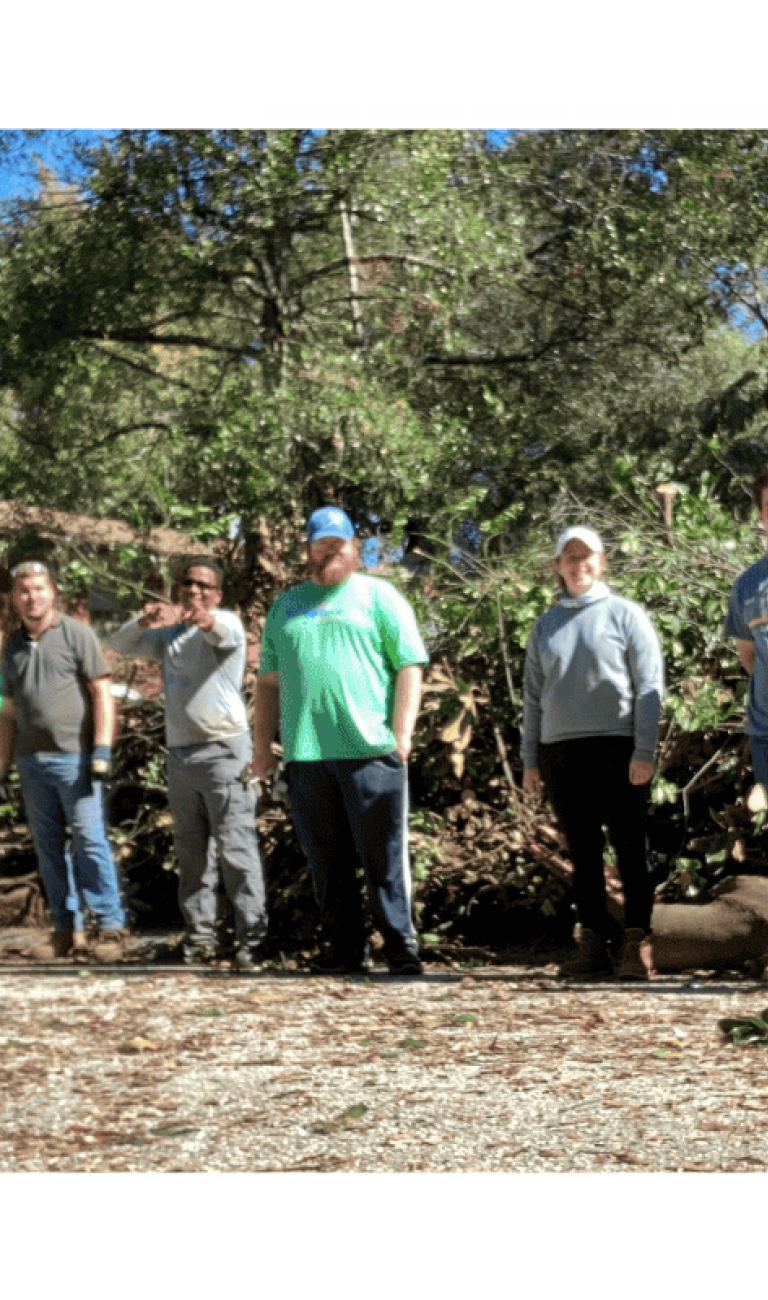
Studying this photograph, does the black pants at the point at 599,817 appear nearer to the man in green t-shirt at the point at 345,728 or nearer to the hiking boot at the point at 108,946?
the man in green t-shirt at the point at 345,728

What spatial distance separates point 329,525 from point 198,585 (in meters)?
0.44

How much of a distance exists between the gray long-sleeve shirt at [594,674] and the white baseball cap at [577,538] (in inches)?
5.9

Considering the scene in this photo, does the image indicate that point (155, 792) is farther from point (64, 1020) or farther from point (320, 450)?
point (320, 450)

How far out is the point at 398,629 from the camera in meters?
5.45

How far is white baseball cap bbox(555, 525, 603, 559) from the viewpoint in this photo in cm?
539

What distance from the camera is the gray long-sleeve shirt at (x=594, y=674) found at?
18.0ft

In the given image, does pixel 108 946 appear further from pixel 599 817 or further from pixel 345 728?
pixel 599 817

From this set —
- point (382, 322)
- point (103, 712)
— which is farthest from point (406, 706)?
point (382, 322)

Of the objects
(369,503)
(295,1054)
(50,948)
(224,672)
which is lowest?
(295,1054)

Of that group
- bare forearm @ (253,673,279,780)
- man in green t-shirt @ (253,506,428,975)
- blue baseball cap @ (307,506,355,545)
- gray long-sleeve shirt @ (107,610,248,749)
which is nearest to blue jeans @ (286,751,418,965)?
man in green t-shirt @ (253,506,428,975)

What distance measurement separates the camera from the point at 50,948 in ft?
18.2

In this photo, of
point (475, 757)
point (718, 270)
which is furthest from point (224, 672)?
point (718, 270)

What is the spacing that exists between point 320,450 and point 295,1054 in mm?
1811

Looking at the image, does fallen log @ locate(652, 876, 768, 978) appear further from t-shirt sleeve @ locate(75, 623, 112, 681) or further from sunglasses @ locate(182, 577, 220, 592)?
t-shirt sleeve @ locate(75, 623, 112, 681)
